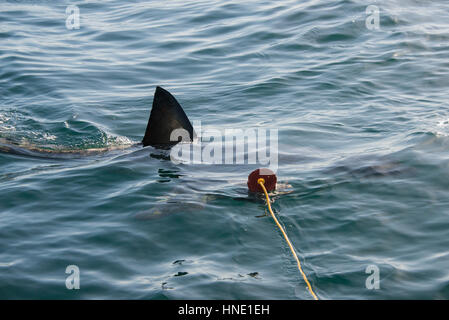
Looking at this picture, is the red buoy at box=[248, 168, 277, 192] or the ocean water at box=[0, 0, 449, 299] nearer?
the ocean water at box=[0, 0, 449, 299]

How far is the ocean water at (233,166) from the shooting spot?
5.55 meters

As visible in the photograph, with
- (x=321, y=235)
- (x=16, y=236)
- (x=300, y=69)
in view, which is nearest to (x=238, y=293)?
(x=321, y=235)

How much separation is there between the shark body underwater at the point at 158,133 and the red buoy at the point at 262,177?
157 centimetres

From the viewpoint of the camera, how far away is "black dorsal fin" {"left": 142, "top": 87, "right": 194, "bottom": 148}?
7779mm

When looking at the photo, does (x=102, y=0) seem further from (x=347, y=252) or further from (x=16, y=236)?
(x=347, y=252)

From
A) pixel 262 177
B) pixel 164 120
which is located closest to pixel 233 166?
pixel 164 120

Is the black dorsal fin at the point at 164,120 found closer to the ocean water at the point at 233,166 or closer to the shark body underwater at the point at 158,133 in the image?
the shark body underwater at the point at 158,133

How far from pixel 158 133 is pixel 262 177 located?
6.24 feet

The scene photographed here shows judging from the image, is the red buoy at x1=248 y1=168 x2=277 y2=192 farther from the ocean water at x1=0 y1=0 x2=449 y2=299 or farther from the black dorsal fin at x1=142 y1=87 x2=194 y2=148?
the black dorsal fin at x1=142 y1=87 x2=194 y2=148

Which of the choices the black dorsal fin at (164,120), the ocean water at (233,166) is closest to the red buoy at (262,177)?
the ocean water at (233,166)

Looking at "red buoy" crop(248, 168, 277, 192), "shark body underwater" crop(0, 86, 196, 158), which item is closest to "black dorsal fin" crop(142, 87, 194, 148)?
"shark body underwater" crop(0, 86, 196, 158)

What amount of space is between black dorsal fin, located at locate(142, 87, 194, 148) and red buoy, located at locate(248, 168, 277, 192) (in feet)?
5.15

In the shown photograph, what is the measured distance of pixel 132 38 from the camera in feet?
46.9

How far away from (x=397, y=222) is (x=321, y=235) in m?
0.85
